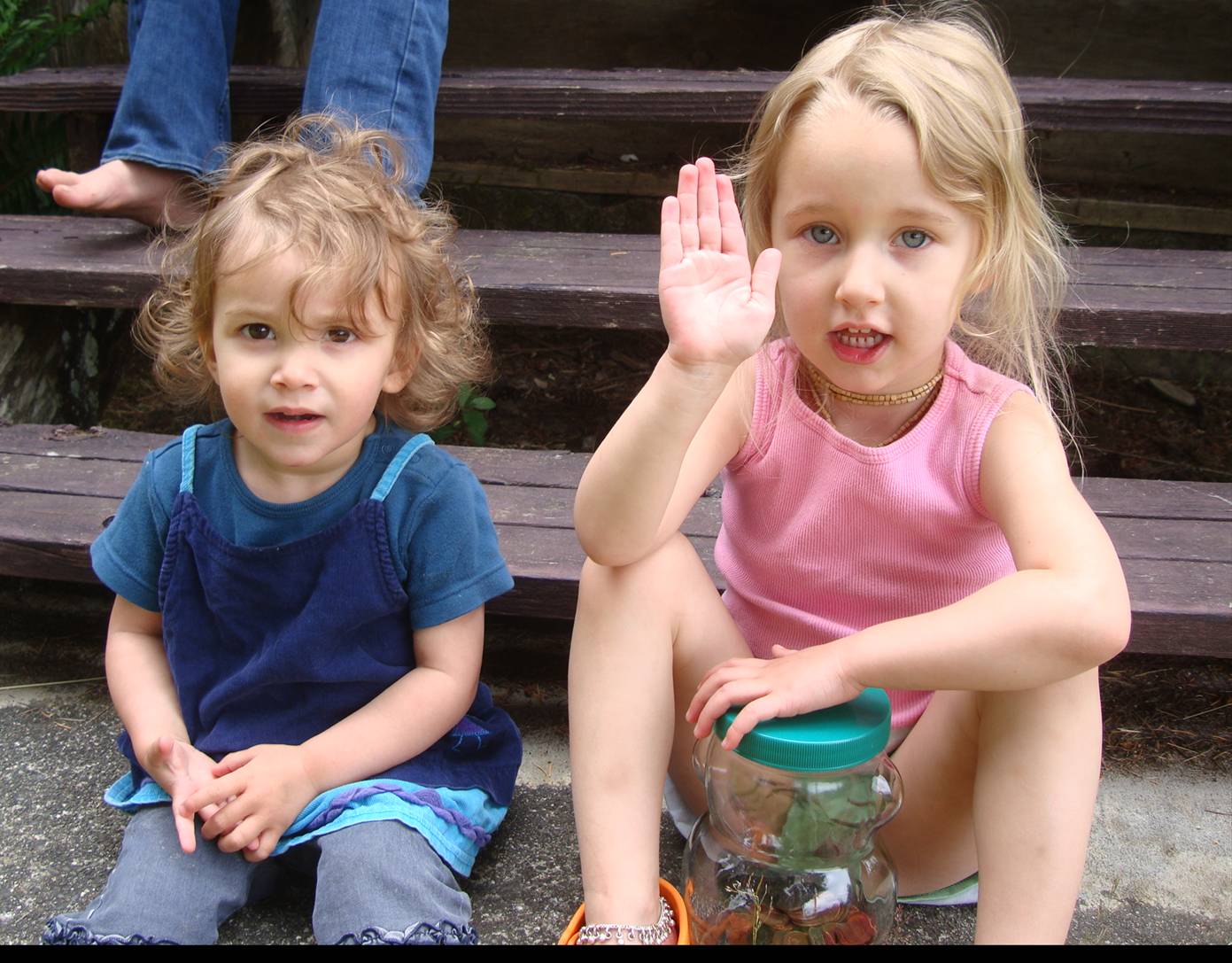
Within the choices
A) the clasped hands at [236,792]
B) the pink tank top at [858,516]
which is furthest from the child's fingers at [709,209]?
the clasped hands at [236,792]

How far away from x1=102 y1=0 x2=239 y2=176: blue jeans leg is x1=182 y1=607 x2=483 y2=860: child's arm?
1.32 m

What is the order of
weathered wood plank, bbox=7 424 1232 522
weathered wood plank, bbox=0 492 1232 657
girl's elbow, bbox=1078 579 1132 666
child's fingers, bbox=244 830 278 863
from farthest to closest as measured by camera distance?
weathered wood plank, bbox=7 424 1232 522, weathered wood plank, bbox=0 492 1232 657, child's fingers, bbox=244 830 278 863, girl's elbow, bbox=1078 579 1132 666

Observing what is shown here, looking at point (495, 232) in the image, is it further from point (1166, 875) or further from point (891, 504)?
point (1166, 875)

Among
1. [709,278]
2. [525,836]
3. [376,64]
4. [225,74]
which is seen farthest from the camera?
[225,74]

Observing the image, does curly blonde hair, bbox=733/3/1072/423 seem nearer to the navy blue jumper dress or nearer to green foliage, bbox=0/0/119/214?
the navy blue jumper dress

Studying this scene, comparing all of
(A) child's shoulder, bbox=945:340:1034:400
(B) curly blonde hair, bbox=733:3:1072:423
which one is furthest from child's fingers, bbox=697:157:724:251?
(A) child's shoulder, bbox=945:340:1034:400

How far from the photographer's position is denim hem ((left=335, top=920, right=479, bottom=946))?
4.35 feet

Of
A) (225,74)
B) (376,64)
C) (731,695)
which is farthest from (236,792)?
(225,74)

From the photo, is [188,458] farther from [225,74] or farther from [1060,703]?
[225,74]

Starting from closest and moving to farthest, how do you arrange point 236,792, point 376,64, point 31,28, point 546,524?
point 236,792 < point 546,524 < point 376,64 < point 31,28

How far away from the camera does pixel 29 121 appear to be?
10.4ft

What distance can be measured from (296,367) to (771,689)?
2.07ft

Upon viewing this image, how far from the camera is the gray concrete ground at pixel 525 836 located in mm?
1536

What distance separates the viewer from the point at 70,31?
123 inches
